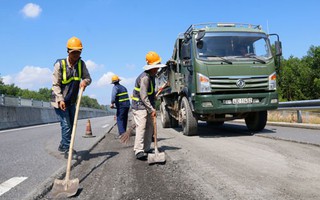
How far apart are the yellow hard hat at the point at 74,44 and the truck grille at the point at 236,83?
358cm

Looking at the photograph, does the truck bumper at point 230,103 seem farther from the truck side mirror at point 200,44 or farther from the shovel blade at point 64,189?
the shovel blade at point 64,189

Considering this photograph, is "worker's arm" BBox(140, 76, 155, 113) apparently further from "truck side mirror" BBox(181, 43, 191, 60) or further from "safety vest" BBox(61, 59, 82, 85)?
"truck side mirror" BBox(181, 43, 191, 60)

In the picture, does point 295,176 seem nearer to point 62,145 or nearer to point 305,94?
point 62,145

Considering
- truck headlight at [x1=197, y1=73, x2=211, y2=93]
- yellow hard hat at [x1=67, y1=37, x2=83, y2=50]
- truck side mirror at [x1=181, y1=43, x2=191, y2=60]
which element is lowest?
truck headlight at [x1=197, y1=73, x2=211, y2=93]

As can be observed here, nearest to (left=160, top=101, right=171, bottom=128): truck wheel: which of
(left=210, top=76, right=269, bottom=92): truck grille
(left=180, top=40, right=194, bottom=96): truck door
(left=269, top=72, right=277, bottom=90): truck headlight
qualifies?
(left=180, top=40, right=194, bottom=96): truck door

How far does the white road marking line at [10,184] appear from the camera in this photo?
369 cm

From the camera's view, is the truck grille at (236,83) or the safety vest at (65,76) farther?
the truck grille at (236,83)

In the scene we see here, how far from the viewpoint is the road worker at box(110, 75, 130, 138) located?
30.3ft

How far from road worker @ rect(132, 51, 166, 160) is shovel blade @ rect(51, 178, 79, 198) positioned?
189 cm

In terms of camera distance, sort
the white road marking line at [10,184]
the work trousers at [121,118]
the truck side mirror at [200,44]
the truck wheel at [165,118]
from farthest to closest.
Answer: the truck wheel at [165,118] < the work trousers at [121,118] < the truck side mirror at [200,44] < the white road marking line at [10,184]

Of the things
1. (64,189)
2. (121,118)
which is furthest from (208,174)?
(121,118)

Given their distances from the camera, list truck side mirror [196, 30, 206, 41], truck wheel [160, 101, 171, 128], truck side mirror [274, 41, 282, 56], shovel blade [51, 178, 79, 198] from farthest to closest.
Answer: truck wheel [160, 101, 171, 128] < truck side mirror [274, 41, 282, 56] < truck side mirror [196, 30, 206, 41] < shovel blade [51, 178, 79, 198]

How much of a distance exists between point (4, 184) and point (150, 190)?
6.07 ft

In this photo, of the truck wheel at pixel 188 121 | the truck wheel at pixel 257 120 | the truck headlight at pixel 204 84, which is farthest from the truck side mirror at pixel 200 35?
the truck wheel at pixel 257 120
